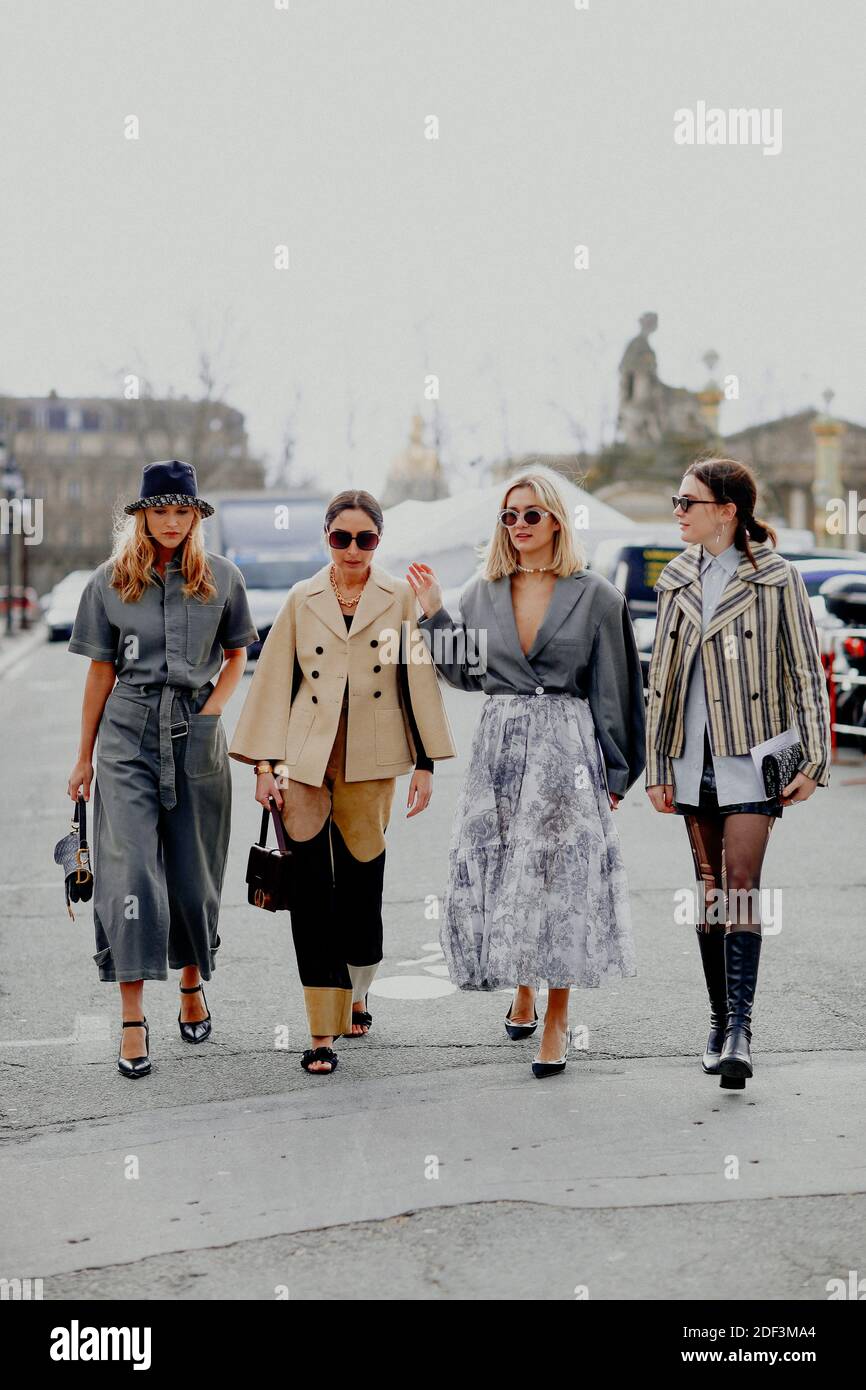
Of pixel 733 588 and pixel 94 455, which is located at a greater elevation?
pixel 94 455

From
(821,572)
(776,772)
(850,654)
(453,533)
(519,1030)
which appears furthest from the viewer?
(453,533)

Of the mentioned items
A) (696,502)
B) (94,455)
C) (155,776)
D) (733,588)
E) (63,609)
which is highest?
(94,455)

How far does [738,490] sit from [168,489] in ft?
5.96

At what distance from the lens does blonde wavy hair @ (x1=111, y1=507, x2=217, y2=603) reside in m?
5.38

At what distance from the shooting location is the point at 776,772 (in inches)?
196

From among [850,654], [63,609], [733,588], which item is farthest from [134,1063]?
[63,609]

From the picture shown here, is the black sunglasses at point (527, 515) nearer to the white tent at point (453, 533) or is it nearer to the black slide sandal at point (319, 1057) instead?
the black slide sandal at point (319, 1057)

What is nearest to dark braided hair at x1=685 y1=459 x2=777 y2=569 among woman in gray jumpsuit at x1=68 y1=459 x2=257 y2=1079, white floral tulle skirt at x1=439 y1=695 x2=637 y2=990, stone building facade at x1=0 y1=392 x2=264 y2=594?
white floral tulle skirt at x1=439 y1=695 x2=637 y2=990

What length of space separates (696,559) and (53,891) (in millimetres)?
4609

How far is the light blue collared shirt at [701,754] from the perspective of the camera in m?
5.00

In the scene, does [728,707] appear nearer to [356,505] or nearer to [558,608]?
[558,608]

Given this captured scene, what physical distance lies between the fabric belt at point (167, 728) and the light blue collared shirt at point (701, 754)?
1.57 metres

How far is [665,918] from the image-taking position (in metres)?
7.64
